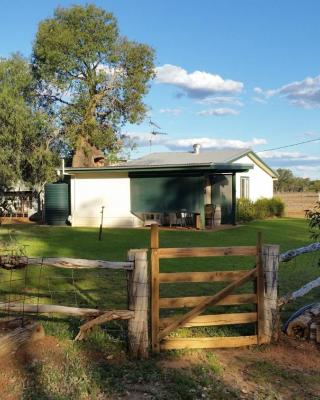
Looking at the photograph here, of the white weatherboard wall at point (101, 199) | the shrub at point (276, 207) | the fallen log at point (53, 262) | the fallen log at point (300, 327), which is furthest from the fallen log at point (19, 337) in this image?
the shrub at point (276, 207)

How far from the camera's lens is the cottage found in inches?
862

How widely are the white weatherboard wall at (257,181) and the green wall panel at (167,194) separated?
697 centimetres

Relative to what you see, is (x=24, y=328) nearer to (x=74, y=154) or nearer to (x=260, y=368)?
(x=260, y=368)

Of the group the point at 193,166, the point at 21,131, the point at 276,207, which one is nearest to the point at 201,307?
the point at 193,166

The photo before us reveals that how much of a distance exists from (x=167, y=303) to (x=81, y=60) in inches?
1142

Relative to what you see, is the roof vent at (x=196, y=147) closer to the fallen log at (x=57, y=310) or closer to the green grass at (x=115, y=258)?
the green grass at (x=115, y=258)

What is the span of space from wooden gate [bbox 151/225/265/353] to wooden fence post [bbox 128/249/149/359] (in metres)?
0.15

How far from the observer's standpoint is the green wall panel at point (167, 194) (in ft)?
71.7

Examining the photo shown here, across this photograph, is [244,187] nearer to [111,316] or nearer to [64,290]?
[64,290]

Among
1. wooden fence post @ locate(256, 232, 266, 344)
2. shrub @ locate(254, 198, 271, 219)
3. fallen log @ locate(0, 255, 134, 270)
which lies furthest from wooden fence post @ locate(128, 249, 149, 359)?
shrub @ locate(254, 198, 271, 219)

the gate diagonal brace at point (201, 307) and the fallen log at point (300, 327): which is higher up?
the gate diagonal brace at point (201, 307)

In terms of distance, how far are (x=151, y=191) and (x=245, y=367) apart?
17739mm

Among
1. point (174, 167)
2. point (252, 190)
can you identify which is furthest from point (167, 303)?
point (252, 190)

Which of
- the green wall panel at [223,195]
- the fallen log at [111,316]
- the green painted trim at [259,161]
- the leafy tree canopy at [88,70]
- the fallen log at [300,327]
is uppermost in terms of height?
the leafy tree canopy at [88,70]
